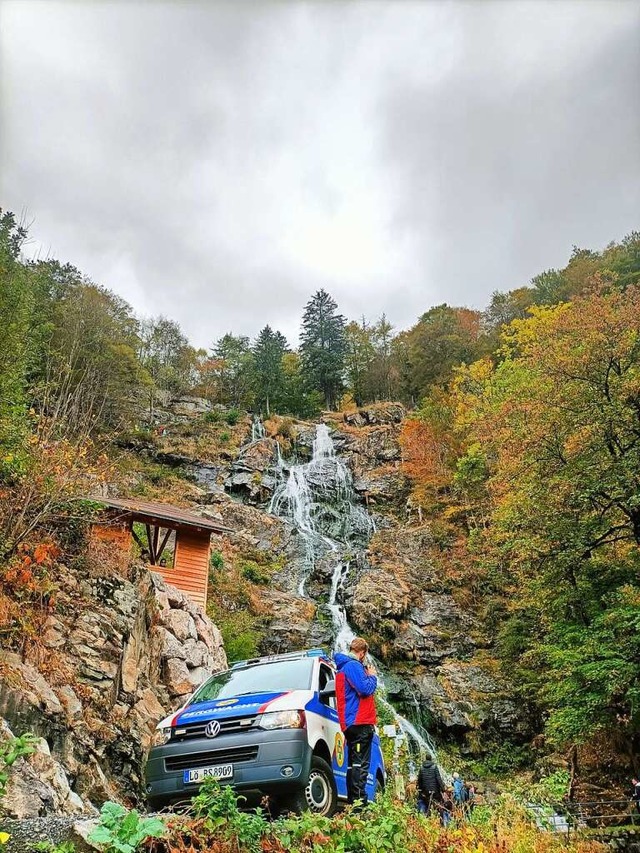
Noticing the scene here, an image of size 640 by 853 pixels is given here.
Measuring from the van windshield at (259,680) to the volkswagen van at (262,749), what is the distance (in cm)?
2

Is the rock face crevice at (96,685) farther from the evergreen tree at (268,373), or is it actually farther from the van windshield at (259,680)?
the evergreen tree at (268,373)

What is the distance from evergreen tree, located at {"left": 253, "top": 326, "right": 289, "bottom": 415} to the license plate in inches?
1891

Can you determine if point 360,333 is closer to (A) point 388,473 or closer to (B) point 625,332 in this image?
(A) point 388,473

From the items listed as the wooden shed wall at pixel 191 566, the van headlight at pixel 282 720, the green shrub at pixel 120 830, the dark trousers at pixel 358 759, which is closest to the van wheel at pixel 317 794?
the van headlight at pixel 282 720

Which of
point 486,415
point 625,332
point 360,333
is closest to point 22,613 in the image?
point 625,332

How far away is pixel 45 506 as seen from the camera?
898 centimetres

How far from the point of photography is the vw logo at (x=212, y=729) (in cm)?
559

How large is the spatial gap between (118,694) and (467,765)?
537 inches

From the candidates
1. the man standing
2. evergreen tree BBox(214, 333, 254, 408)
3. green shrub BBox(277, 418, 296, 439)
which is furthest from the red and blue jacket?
evergreen tree BBox(214, 333, 254, 408)

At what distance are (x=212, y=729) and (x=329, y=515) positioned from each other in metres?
29.1

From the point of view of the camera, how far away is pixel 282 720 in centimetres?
547

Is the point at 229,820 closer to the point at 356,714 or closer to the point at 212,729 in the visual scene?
the point at 212,729

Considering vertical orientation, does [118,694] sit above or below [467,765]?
above

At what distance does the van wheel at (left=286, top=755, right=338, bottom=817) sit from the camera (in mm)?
5172
